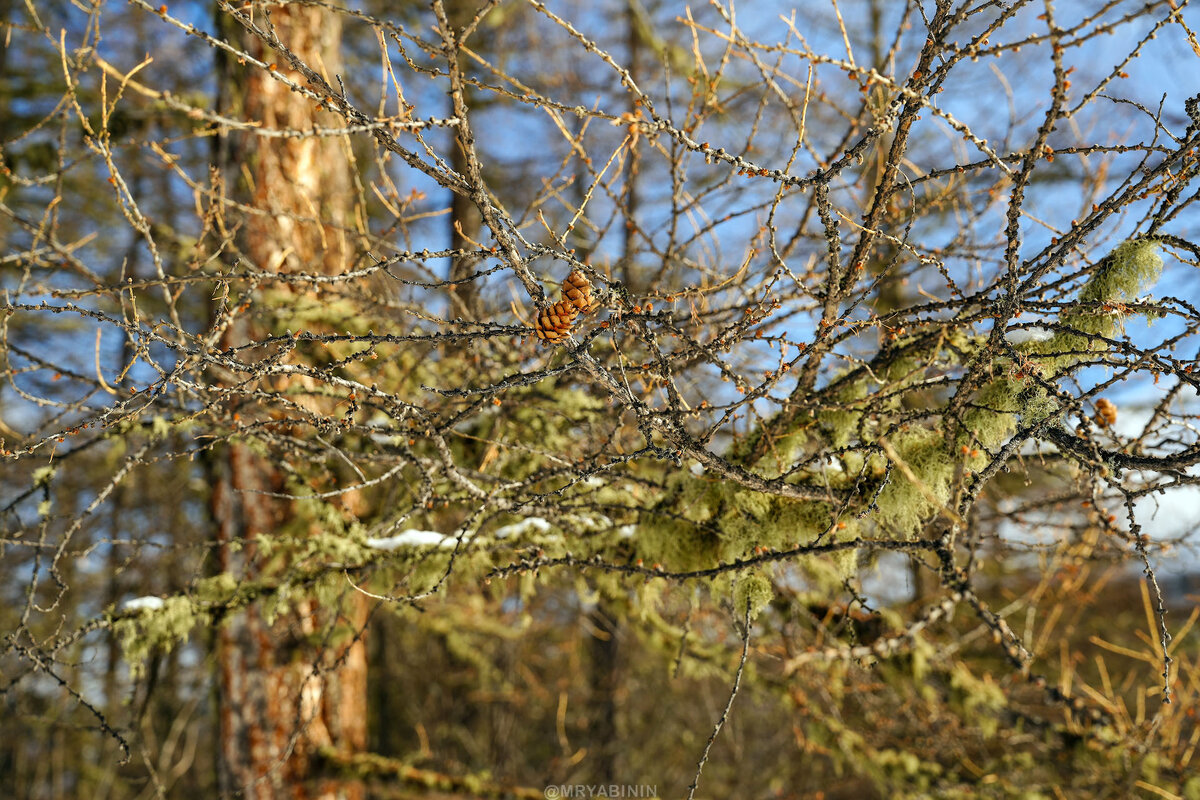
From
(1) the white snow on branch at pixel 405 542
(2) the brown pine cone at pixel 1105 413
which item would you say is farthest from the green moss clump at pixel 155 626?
(2) the brown pine cone at pixel 1105 413

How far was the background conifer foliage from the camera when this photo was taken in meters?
1.87

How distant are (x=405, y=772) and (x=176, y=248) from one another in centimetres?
325

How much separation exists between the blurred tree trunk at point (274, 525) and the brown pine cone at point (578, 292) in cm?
242

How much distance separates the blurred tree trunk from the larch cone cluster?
241 centimetres

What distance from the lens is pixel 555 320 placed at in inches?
67.7

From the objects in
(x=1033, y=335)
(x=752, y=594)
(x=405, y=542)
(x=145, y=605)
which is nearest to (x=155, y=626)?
(x=145, y=605)

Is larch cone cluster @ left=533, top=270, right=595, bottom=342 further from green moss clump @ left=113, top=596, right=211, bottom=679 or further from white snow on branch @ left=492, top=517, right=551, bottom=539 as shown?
green moss clump @ left=113, top=596, right=211, bottom=679

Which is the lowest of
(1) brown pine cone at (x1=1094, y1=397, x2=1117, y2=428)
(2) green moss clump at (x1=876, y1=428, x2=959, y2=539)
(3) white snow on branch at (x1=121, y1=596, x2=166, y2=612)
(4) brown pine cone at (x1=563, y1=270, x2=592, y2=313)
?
(3) white snow on branch at (x1=121, y1=596, x2=166, y2=612)

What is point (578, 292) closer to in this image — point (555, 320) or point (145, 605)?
point (555, 320)

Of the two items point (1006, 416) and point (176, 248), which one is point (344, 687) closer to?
point (176, 248)

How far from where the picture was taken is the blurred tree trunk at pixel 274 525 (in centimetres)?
397

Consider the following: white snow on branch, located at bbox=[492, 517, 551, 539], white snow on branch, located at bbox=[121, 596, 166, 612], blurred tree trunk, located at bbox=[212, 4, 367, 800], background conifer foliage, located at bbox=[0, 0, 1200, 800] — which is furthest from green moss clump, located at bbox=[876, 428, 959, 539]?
white snow on branch, located at bbox=[121, 596, 166, 612]

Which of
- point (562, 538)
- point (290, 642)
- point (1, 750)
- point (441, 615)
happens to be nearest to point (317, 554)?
point (562, 538)

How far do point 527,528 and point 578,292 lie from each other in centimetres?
168
